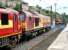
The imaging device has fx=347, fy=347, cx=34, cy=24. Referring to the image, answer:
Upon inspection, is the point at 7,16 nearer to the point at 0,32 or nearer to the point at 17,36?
the point at 0,32

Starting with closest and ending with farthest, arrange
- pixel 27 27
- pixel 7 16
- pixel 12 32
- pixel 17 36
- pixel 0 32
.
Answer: pixel 0 32 → pixel 7 16 → pixel 12 32 → pixel 17 36 → pixel 27 27

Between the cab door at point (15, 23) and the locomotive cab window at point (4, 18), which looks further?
the cab door at point (15, 23)

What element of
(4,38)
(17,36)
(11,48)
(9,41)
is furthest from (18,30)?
(4,38)

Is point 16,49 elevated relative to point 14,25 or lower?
lower

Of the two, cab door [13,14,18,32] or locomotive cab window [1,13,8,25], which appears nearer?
locomotive cab window [1,13,8,25]

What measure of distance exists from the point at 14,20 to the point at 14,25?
0.38 m

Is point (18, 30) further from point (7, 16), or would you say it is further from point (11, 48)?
point (7, 16)

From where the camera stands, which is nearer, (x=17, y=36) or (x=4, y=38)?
(x=4, y=38)

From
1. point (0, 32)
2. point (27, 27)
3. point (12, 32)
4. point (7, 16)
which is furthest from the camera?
point (27, 27)

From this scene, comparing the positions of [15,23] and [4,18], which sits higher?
[4,18]

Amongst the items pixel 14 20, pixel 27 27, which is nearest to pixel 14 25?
pixel 14 20

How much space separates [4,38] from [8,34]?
4.35 feet

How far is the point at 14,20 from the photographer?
2578 cm

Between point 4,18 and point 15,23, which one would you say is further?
point 15,23
